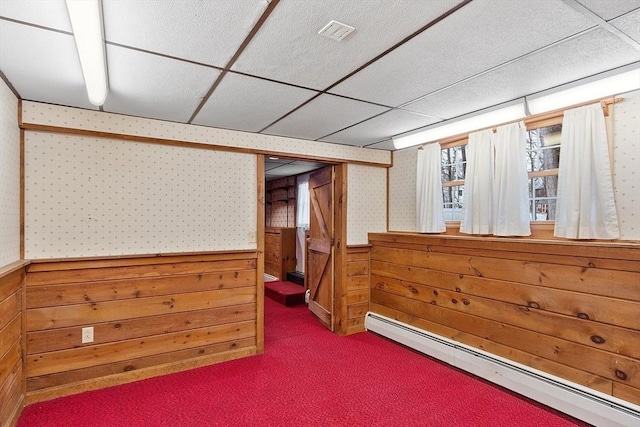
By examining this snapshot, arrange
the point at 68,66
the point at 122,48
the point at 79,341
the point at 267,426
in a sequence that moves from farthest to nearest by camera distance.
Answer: the point at 79,341 < the point at 267,426 < the point at 68,66 < the point at 122,48

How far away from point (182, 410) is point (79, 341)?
41.7 inches

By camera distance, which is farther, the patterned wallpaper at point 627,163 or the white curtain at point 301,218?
the white curtain at point 301,218

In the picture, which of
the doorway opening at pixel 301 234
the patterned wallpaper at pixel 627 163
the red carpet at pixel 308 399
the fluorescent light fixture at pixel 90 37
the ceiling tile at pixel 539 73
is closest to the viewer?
the fluorescent light fixture at pixel 90 37

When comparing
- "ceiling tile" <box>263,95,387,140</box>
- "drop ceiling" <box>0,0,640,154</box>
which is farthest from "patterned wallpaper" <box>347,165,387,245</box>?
"drop ceiling" <box>0,0,640,154</box>

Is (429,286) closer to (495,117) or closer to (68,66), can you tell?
(495,117)

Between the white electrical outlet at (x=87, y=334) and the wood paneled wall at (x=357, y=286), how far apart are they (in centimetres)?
257

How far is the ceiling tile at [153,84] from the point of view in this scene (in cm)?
188

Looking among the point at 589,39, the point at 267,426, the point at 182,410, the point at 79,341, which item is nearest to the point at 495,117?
the point at 589,39

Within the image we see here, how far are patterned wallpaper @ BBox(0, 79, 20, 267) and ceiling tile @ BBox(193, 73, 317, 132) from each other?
4.05 feet

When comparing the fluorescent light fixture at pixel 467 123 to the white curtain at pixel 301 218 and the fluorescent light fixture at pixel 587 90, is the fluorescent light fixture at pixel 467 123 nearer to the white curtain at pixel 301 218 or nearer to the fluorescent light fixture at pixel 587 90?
the fluorescent light fixture at pixel 587 90

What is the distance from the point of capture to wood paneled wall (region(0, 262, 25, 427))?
2039mm

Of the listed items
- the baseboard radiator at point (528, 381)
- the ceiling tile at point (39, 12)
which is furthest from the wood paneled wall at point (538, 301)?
the ceiling tile at point (39, 12)

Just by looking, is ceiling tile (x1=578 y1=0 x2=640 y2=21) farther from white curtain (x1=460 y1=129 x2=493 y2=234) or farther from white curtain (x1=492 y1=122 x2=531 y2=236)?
white curtain (x1=460 y1=129 x2=493 y2=234)

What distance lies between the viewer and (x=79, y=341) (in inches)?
105
